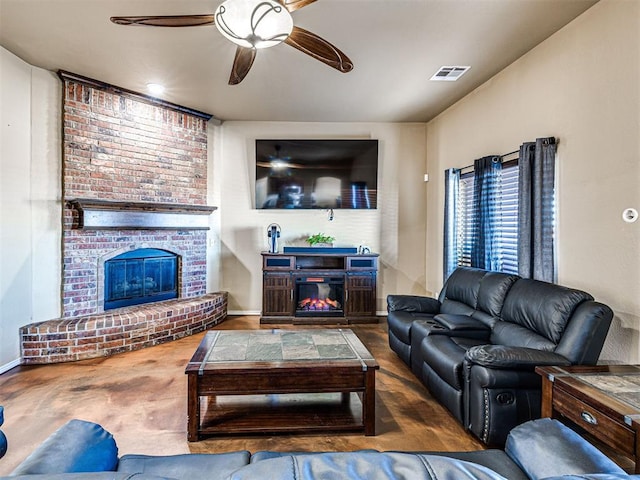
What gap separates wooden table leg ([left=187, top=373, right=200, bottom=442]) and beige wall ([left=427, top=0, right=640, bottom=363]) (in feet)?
9.30

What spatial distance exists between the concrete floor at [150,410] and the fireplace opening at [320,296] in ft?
4.82

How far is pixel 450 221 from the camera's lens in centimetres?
447

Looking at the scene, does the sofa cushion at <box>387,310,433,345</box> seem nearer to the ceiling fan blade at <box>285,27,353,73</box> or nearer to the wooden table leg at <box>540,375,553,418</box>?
the wooden table leg at <box>540,375,553,418</box>

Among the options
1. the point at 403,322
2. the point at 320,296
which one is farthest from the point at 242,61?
the point at 320,296

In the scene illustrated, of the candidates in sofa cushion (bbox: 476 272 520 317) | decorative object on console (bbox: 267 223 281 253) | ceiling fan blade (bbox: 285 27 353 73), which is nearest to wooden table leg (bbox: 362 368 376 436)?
sofa cushion (bbox: 476 272 520 317)

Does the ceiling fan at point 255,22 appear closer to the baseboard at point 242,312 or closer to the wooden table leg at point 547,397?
the wooden table leg at point 547,397

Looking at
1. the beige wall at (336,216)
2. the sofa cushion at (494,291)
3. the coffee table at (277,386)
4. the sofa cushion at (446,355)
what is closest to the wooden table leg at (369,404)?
the coffee table at (277,386)

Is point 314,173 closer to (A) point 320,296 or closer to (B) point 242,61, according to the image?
(A) point 320,296

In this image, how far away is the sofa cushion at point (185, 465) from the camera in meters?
1.23

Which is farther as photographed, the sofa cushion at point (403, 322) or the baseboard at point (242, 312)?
the baseboard at point (242, 312)

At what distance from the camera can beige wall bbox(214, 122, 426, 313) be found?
547 cm

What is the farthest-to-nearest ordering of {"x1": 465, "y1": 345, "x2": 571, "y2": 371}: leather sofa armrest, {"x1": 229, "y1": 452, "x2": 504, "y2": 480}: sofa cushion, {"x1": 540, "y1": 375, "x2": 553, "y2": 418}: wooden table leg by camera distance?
{"x1": 465, "y1": 345, "x2": 571, "y2": 371}: leather sofa armrest
{"x1": 540, "y1": 375, "x2": 553, "y2": 418}: wooden table leg
{"x1": 229, "y1": 452, "x2": 504, "y2": 480}: sofa cushion

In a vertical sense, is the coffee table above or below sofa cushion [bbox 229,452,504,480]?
below

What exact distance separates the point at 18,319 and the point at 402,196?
16.6 feet
